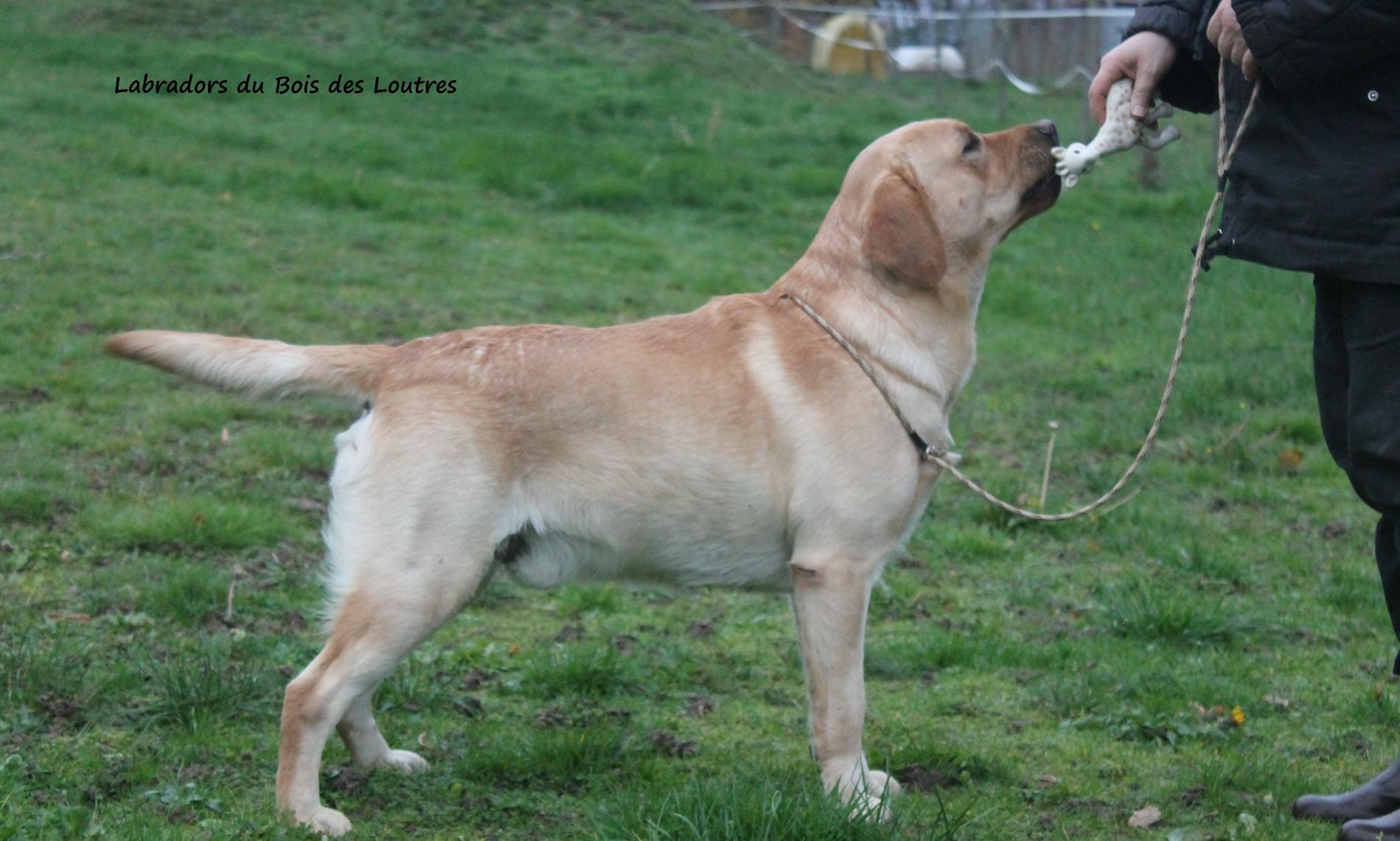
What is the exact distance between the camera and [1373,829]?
3.63 m

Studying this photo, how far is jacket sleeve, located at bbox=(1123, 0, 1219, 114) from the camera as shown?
3930mm

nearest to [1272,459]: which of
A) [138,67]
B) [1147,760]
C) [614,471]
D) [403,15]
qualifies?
[1147,760]

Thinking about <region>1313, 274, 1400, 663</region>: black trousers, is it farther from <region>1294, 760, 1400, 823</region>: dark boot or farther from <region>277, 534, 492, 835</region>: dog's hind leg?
<region>277, 534, 492, 835</region>: dog's hind leg

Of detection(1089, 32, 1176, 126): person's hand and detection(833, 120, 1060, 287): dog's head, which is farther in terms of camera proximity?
detection(833, 120, 1060, 287): dog's head

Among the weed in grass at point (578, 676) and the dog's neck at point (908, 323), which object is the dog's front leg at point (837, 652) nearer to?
the dog's neck at point (908, 323)

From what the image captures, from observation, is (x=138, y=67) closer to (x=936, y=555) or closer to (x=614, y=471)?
(x=936, y=555)

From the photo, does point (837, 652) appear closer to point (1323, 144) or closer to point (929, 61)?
point (1323, 144)

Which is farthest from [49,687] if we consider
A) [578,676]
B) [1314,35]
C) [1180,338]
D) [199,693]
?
[1314,35]

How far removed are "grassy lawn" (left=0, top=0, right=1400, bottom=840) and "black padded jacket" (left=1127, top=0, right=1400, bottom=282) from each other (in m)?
1.56

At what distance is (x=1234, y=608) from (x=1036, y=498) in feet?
4.42

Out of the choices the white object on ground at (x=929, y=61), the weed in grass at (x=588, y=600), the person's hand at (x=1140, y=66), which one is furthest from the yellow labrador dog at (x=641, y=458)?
the white object on ground at (x=929, y=61)

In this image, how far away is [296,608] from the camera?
207 inches

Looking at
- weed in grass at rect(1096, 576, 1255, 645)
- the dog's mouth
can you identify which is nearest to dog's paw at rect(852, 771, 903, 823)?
weed in grass at rect(1096, 576, 1255, 645)

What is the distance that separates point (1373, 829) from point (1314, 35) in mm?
1994
